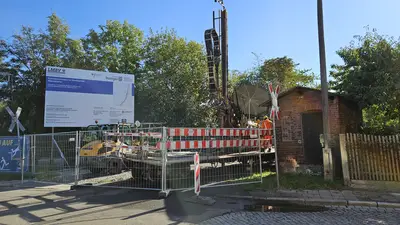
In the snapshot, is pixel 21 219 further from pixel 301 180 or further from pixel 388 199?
pixel 388 199

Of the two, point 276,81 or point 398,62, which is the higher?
point 276,81

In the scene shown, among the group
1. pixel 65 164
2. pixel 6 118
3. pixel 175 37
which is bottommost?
pixel 65 164

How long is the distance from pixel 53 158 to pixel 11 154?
1794mm

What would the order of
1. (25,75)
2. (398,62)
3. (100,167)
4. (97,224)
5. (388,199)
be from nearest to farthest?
(97,224) < (388,199) < (398,62) < (100,167) < (25,75)

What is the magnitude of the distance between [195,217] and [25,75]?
22.1 m

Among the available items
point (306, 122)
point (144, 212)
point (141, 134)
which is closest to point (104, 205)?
point (144, 212)

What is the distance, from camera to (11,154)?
12.0 meters

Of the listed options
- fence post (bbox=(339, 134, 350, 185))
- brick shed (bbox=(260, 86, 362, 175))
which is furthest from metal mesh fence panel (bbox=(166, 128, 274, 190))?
fence post (bbox=(339, 134, 350, 185))

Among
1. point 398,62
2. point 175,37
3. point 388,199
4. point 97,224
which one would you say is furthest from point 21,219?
point 175,37

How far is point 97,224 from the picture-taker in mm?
5711

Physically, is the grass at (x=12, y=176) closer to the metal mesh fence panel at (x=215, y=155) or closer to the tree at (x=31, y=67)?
the metal mesh fence panel at (x=215, y=155)

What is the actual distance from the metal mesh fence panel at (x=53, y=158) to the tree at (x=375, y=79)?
11.0 m

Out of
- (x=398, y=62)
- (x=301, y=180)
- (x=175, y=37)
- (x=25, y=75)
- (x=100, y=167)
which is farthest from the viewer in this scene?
(x=175, y=37)

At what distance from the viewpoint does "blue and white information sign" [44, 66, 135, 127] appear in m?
16.5
